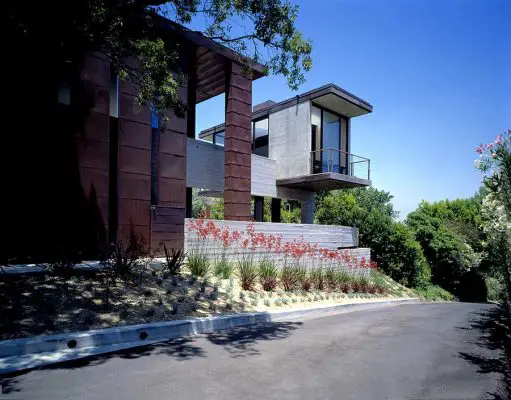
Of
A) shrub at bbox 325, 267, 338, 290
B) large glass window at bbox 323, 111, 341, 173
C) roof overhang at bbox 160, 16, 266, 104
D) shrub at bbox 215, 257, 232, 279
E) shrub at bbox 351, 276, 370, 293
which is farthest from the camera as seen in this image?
large glass window at bbox 323, 111, 341, 173

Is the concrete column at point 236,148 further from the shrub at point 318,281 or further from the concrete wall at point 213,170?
the shrub at point 318,281

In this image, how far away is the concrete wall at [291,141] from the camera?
18.8 m

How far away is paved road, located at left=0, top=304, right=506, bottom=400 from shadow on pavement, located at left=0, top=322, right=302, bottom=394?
2 cm

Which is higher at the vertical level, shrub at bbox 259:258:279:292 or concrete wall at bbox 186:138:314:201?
concrete wall at bbox 186:138:314:201

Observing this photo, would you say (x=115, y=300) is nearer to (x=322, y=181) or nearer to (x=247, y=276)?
(x=247, y=276)

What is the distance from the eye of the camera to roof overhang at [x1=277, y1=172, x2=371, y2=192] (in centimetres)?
1770

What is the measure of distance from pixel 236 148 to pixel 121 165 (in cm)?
554

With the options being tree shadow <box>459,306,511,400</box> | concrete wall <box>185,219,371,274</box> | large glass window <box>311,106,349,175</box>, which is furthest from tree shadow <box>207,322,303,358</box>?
large glass window <box>311,106,349,175</box>

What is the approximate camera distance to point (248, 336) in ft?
20.6

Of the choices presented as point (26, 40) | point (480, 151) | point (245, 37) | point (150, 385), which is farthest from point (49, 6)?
point (480, 151)

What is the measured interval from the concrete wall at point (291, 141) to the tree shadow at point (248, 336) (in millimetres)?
12309

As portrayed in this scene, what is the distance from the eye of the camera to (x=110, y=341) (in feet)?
17.9

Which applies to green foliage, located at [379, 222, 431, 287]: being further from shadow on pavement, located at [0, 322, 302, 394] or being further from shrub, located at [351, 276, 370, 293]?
shadow on pavement, located at [0, 322, 302, 394]

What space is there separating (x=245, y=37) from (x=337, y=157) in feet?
40.7
